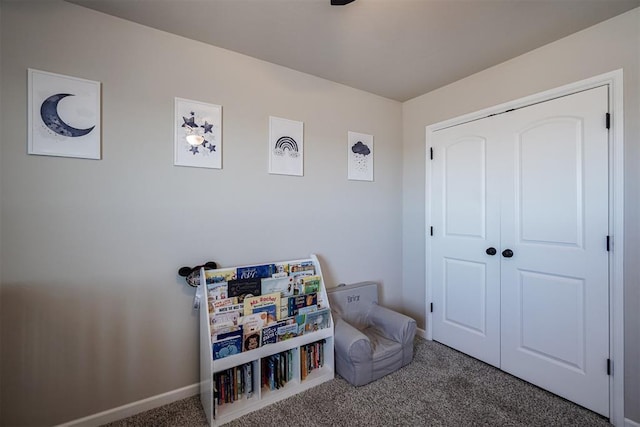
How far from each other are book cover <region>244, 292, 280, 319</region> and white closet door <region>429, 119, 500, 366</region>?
1621mm

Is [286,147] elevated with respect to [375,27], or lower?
lower

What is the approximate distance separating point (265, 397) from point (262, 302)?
1.99ft

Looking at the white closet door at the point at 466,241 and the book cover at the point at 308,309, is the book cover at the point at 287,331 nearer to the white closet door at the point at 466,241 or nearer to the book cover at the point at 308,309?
the book cover at the point at 308,309

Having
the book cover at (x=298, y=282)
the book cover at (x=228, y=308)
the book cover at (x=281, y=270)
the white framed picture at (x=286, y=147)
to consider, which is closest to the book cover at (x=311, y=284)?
the book cover at (x=298, y=282)

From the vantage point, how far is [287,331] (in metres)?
1.91

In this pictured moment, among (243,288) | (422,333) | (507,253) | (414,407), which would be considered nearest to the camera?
(414,407)

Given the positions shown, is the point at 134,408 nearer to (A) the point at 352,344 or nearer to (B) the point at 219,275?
(B) the point at 219,275

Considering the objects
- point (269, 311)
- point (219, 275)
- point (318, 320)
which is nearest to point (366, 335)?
point (318, 320)

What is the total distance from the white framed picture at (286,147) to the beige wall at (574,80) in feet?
4.31

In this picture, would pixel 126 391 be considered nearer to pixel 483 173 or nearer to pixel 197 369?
pixel 197 369

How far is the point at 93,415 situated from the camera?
1608 millimetres

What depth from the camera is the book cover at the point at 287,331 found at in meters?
1.88

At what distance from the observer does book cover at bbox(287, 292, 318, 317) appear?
2010 mm

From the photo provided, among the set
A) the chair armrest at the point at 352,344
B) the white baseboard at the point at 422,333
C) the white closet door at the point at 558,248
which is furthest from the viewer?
the white baseboard at the point at 422,333
